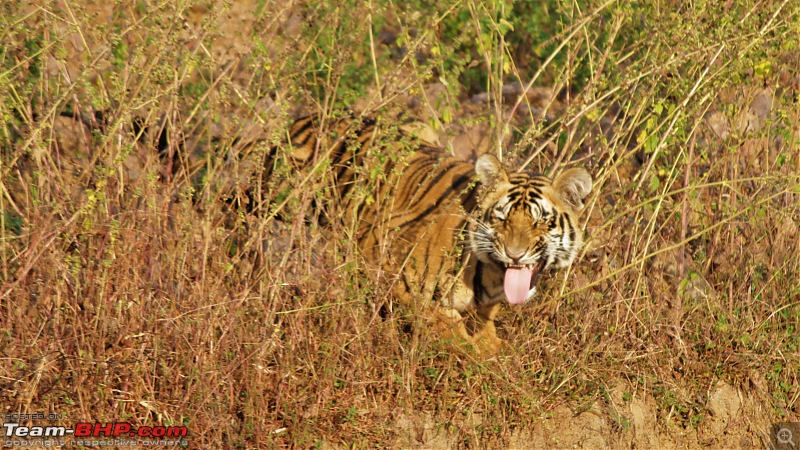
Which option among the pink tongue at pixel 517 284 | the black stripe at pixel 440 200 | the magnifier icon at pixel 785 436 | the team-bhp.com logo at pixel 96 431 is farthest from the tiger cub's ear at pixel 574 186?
the team-bhp.com logo at pixel 96 431

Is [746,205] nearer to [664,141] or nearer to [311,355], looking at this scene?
[664,141]

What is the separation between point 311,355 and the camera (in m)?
4.27

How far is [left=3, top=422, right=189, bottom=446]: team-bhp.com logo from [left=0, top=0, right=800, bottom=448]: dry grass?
1.7 inches

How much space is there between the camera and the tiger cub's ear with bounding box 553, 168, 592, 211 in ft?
15.3

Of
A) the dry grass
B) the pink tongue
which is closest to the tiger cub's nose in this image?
the pink tongue

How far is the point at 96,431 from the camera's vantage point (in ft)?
12.6

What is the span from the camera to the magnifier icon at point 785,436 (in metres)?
4.86

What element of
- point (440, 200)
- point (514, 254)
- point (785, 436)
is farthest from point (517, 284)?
point (785, 436)

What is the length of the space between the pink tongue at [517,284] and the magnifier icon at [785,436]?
1518 mm

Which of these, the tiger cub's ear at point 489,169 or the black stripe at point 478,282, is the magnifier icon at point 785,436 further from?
the tiger cub's ear at point 489,169

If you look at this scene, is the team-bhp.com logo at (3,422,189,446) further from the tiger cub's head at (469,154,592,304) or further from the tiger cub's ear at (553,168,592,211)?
the tiger cub's ear at (553,168,592,211)

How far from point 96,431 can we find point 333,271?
1210mm

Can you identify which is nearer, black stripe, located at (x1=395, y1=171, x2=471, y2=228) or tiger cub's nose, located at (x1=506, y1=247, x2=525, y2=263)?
tiger cub's nose, located at (x1=506, y1=247, x2=525, y2=263)

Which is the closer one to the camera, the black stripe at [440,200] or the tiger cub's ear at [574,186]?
the tiger cub's ear at [574,186]
